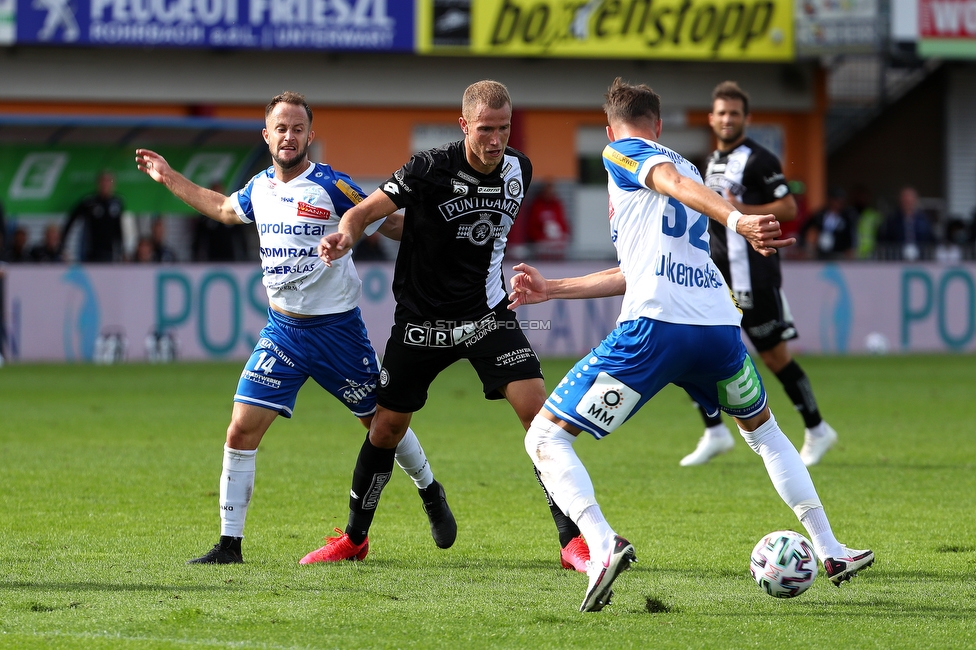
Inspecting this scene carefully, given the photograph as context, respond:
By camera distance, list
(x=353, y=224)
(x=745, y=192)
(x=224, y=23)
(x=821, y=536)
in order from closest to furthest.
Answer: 1. (x=821, y=536)
2. (x=353, y=224)
3. (x=745, y=192)
4. (x=224, y=23)

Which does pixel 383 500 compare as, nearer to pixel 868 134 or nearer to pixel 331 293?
pixel 331 293

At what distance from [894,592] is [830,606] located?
15.5 inches

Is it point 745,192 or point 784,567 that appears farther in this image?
point 745,192

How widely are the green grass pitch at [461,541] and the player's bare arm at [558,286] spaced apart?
124 centimetres

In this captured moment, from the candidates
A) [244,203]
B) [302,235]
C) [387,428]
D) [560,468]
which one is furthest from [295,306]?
[560,468]

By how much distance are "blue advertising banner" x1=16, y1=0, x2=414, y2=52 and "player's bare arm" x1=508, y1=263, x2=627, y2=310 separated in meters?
21.7

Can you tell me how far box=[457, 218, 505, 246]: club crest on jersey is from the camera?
20.3ft

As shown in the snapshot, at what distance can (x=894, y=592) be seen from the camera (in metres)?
5.56

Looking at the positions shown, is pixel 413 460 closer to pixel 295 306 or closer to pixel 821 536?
pixel 295 306

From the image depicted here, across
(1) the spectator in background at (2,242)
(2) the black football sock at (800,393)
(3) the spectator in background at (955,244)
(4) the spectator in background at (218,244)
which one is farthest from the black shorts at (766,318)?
(1) the spectator in background at (2,242)

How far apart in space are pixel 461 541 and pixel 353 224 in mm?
1883

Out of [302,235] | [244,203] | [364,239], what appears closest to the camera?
[302,235]

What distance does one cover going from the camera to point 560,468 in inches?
210

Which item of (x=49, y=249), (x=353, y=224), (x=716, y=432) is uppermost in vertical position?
(x=49, y=249)
